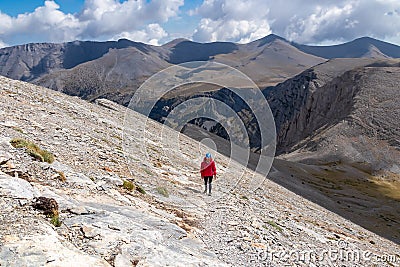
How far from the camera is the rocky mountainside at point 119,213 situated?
28.8ft

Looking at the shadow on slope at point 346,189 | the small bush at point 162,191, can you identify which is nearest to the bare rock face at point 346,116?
the shadow on slope at point 346,189

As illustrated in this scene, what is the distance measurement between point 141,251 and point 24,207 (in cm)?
313

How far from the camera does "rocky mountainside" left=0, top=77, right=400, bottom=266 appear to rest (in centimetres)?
877

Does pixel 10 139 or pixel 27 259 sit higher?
pixel 10 139

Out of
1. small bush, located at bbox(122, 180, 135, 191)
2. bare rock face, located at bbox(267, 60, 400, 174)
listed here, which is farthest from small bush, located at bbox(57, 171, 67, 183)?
bare rock face, located at bbox(267, 60, 400, 174)

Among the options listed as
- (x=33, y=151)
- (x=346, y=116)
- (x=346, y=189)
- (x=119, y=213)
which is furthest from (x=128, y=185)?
(x=346, y=116)

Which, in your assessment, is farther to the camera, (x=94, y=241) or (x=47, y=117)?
(x=47, y=117)

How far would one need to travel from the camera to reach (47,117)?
68.7 feet

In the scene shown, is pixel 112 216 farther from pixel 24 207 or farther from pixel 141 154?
pixel 141 154

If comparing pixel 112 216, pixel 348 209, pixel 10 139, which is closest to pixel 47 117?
pixel 10 139

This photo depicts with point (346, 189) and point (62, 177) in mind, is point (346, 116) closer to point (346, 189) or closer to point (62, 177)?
point (346, 189)

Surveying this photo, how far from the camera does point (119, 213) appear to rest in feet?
36.4

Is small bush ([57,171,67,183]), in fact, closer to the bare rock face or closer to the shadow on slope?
the shadow on slope

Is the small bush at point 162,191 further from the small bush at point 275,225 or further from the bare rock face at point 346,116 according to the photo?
the bare rock face at point 346,116
